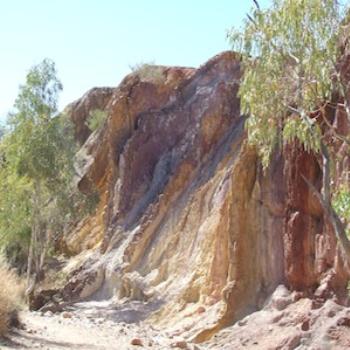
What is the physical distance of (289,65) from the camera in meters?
9.89

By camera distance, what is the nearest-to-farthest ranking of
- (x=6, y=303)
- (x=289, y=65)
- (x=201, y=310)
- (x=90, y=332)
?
1. (x=289, y=65)
2. (x=6, y=303)
3. (x=90, y=332)
4. (x=201, y=310)

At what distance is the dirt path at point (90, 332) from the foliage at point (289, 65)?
5870 millimetres

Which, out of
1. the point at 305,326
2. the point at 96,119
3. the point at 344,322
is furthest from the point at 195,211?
the point at 96,119

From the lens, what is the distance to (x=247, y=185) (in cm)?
1720

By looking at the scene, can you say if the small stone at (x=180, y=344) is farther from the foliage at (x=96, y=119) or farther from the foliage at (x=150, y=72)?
the foliage at (x=96, y=119)

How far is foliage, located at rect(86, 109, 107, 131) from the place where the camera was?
40444 mm

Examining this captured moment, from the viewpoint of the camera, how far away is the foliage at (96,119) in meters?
40.4

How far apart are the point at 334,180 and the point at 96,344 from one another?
6459 mm

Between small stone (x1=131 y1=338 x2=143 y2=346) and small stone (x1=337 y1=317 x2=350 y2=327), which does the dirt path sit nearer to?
small stone (x1=131 y1=338 x2=143 y2=346)

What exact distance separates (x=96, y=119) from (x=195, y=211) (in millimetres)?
19652

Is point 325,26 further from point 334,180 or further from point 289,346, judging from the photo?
point 289,346

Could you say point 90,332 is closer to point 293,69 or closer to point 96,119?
point 293,69

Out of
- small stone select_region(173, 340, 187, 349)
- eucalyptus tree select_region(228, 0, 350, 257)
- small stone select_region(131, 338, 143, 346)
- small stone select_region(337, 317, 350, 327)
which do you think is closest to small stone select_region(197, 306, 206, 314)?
small stone select_region(173, 340, 187, 349)

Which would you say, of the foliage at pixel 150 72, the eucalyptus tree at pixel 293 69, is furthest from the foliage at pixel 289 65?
the foliage at pixel 150 72
